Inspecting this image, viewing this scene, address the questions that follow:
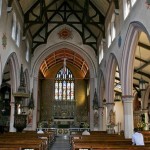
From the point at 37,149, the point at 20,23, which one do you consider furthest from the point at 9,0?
the point at 37,149

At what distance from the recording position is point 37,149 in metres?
8.34

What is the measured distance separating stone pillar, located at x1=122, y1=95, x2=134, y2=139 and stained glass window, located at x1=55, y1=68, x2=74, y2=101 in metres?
20.8

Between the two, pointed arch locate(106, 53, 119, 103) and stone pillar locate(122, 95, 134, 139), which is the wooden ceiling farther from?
stone pillar locate(122, 95, 134, 139)

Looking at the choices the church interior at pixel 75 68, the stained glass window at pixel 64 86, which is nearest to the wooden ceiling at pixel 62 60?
the church interior at pixel 75 68

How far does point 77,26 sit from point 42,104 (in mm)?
13920

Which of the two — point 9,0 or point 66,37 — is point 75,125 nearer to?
point 66,37

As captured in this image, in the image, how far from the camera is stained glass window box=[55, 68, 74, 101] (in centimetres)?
3546

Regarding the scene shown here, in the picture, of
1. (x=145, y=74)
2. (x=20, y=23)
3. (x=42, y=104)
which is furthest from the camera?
(x=42, y=104)

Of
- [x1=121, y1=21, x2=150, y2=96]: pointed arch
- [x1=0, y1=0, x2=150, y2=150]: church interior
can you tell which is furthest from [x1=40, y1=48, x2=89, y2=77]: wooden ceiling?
[x1=121, y1=21, x2=150, y2=96]: pointed arch

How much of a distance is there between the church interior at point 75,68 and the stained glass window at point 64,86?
14cm

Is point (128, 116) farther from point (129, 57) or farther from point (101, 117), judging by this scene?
point (101, 117)

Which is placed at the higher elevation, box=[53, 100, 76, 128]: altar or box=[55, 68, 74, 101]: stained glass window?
box=[55, 68, 74, 101]: stained glass window

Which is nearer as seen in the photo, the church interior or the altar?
the church interior

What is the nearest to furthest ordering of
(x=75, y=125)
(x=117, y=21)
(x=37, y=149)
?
1. (x=37, y=149)
2. (x=117, y=21)
3. (x=75, y=125)
